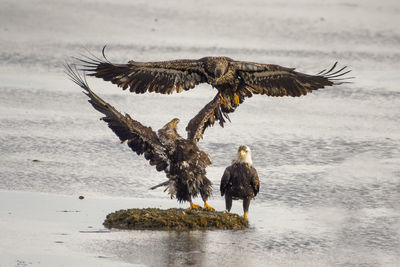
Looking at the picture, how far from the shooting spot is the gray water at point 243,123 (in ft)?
22.7

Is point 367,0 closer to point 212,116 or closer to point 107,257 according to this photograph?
point 212,116

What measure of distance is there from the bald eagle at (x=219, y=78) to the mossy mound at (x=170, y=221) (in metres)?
1.70

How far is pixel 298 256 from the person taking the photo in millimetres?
6504

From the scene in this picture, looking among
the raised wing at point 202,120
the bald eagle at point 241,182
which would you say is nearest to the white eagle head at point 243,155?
the bald eagle at point 241,182

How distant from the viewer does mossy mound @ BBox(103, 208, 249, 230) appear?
23.6ft

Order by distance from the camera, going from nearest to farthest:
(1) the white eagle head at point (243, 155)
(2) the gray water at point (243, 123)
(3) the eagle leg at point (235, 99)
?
(2) the gray water at point (243, 123), (1) the white eagle head at point (243, 155), (3) the eagle leg at point (235, 99)

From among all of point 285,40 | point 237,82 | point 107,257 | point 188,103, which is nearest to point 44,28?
point 285,40

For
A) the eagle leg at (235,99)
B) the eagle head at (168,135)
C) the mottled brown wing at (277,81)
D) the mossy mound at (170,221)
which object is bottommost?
the mossy mound at (170,221)

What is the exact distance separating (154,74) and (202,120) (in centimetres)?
84

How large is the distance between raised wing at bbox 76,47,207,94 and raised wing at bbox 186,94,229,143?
396 millimetres

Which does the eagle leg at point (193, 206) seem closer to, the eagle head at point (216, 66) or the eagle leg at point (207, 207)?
the eagle leg at point (207, 207)

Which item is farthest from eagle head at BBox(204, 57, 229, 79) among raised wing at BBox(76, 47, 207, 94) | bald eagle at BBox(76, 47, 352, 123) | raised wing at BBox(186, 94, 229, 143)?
raised wing at BBox(186, 94, 229, 143)

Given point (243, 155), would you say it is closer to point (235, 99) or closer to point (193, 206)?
point (193, 206)

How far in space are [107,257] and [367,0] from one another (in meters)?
14.9
